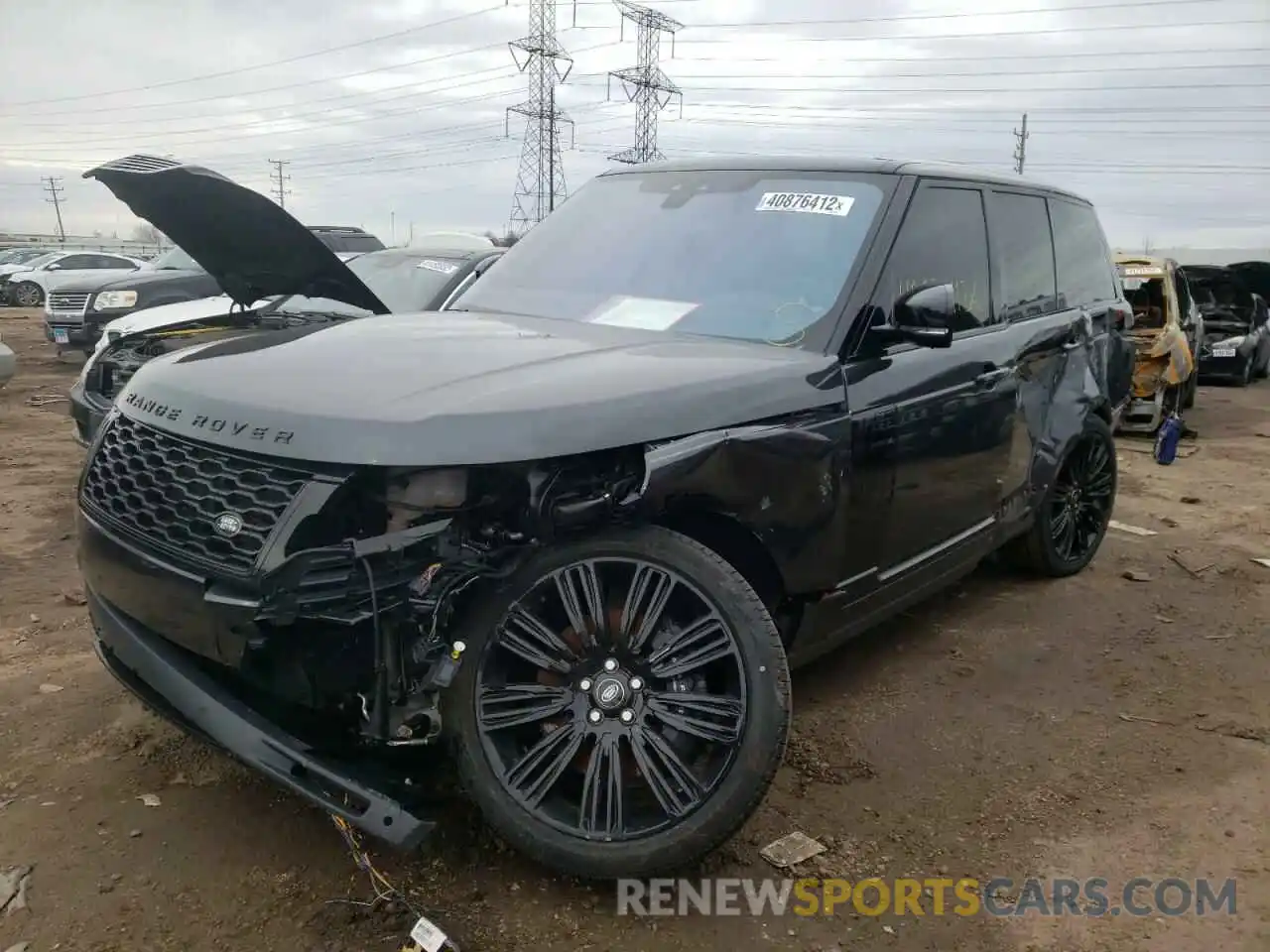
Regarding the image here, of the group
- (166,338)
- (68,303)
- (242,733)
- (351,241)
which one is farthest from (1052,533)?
(68,303)

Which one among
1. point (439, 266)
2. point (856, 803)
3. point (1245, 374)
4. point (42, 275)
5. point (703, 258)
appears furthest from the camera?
point (42, 275)

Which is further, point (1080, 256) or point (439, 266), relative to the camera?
point (439, 266)

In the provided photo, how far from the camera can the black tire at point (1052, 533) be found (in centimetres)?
518

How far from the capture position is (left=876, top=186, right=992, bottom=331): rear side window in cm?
352

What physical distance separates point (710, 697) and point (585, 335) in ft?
4.17

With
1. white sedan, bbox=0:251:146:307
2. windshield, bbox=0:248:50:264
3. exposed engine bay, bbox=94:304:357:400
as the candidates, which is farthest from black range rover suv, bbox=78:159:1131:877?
windshield, bbox=0:248:50:264

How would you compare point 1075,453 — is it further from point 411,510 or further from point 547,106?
point 547,106

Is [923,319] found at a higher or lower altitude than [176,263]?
higher

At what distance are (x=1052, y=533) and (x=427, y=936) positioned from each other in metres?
4.04

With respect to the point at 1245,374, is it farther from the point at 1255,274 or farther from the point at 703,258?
the point at 703,258

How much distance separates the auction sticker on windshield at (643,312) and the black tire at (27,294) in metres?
30.4

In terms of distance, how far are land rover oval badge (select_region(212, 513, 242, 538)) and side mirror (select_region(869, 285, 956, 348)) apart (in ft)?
6.56

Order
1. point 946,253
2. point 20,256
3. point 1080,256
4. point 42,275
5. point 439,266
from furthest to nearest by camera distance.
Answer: point 20,256 < point 42,275 < point 439,266 < point 1080,256 < point 946,253

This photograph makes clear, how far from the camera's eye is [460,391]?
251 cm
